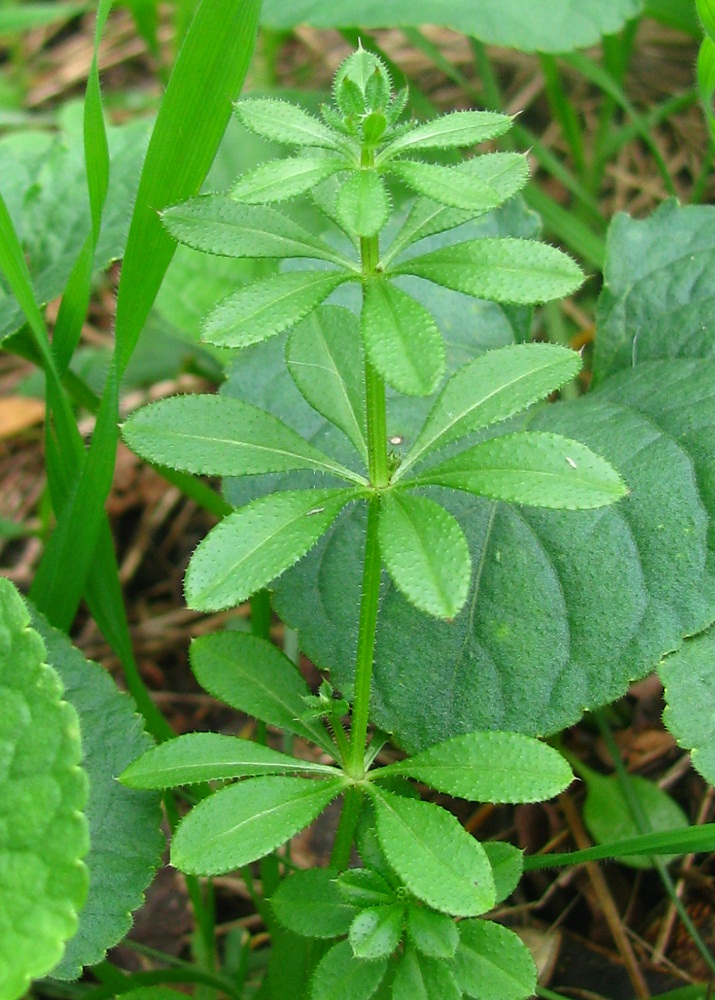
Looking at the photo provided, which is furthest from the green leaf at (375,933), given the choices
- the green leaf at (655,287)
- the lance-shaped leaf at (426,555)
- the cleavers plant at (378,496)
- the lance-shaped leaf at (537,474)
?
the green leaf at (655,287)

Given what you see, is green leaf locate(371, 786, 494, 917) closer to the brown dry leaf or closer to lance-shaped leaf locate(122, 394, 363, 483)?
lance-shaped leaf locate(122, 394, 363, 483)

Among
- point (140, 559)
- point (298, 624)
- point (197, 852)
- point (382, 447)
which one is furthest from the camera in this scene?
point (140, 559)

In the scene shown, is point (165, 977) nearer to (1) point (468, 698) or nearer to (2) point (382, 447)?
(1) point (468, 698)

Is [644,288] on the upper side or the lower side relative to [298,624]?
upper

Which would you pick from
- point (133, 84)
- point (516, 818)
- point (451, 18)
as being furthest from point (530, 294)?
point (133, 84)

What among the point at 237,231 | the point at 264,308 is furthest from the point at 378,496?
the point at 237,231

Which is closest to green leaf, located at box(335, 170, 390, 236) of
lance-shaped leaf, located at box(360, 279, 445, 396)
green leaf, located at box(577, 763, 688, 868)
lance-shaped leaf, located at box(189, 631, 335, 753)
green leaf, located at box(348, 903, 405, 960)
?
lance-shaped leaf, located at box(360, 279, 445, 396)

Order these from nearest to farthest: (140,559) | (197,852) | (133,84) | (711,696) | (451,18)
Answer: (197,852) → (711,696) → (451,18) → (140,559) → (133,84)
